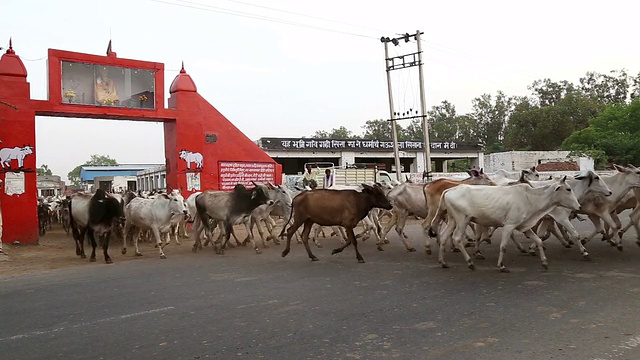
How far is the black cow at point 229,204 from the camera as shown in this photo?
12430 millimetres

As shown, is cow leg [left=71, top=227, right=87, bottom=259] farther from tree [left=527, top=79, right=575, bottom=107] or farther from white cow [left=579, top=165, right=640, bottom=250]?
tree [left=527, top=79, right=575, bottom=107]

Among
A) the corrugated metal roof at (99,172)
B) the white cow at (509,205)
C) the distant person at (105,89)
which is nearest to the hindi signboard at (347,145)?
the distant person at (105,89)

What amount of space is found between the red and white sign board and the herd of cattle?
5269 mm

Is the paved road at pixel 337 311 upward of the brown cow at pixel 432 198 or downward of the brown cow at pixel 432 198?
downward

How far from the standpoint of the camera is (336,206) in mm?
10211

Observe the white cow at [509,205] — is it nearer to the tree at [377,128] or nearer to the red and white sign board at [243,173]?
the red and white sign board at [243,173]

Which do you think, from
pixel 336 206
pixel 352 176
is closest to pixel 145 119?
pixel 352 176

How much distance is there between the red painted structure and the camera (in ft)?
50.8

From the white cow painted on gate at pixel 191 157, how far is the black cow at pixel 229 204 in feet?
20.5

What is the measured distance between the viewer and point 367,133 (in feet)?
235

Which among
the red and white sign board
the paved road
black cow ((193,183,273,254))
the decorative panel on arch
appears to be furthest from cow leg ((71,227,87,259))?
the red and white sign board

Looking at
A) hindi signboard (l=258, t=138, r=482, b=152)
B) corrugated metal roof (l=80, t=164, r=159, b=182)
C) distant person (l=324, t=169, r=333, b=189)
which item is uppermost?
hindi signboard (l=258, t=138, r=482, b=152)

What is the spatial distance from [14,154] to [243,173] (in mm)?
8039

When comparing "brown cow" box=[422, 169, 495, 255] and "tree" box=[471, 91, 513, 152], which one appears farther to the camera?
"tree" box=[471, 91, 513, 152]
